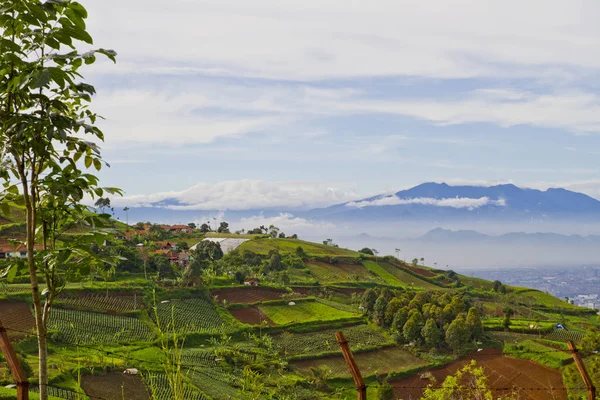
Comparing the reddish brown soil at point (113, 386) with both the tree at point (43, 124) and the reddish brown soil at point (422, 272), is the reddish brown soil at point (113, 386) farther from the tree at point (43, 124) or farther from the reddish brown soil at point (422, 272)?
the reddish brown soil at point (422, 272)

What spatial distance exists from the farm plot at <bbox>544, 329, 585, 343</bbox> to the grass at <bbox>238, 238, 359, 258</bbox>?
40386 mm

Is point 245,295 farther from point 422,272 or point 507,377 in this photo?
point 422,272

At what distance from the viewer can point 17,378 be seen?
3.58m

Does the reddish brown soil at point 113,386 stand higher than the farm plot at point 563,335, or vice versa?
the reddish brown soil at point 113,386

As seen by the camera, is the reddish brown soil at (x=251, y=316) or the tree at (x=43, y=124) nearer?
the tree at (x=43, y=124)

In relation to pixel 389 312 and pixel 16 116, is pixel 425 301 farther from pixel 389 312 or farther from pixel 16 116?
pixel 16 116

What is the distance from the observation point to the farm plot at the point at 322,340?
51184 mm

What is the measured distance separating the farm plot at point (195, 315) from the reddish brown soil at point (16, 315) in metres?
10.4

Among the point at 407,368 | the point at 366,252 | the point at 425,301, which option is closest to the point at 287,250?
the point at 366,252

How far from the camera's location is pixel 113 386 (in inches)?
1411

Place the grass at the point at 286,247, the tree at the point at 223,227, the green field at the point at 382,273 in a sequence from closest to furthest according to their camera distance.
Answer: the green field at the point at 382,273
the grass at the point at 286,247
the tree at the point at 223,227

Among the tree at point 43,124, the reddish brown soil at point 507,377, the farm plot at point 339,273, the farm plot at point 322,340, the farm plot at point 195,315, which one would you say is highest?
the tree at point 43,124

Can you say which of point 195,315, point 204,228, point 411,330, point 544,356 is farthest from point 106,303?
point 204,228

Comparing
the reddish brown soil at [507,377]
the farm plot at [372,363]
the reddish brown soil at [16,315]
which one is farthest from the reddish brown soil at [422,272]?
the reddish brown soil at [16,315]
